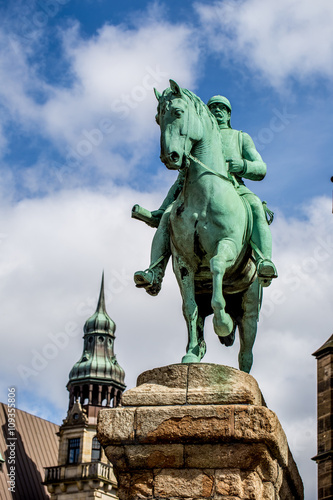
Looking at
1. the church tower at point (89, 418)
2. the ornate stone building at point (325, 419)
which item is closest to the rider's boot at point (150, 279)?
the ornate stone building at point (325, 419)

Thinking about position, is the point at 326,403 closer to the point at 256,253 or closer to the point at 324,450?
the point at 324,450

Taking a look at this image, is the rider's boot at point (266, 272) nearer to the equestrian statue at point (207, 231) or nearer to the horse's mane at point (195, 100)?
the equestrian statue at point (207, 231)

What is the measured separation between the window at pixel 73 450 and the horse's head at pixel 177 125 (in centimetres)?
5686

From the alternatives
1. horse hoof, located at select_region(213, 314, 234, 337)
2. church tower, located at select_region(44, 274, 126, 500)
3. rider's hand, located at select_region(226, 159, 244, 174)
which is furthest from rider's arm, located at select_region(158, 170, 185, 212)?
church tower, located at select_region(44, 274, 126, 500)

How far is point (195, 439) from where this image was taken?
6438 millimetres

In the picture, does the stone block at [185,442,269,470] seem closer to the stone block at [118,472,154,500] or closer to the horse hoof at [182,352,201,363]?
the stone block at [118,472,154,500]

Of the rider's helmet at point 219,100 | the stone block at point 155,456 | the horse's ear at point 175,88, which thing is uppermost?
the rider's helmet at point 219,100

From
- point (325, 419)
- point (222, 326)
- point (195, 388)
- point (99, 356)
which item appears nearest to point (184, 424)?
point (195, 388)

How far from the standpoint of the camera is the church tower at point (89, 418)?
59812 mm

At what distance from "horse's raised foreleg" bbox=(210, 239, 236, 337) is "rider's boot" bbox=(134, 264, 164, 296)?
0.70 meters

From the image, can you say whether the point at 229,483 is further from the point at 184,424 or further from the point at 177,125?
the point at 177,125

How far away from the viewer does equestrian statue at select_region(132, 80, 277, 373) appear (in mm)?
7414

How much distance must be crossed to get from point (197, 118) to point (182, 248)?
4.01 feet

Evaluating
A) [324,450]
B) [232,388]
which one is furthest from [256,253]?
[324,450]
